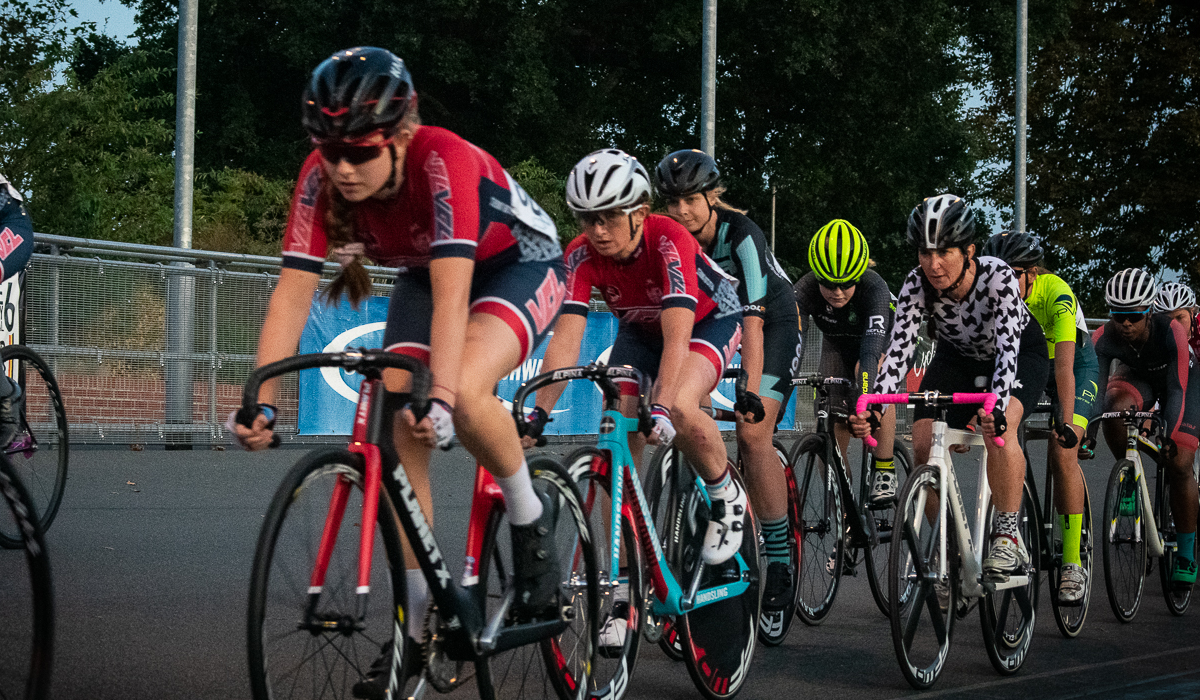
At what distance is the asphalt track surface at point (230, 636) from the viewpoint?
524 cm

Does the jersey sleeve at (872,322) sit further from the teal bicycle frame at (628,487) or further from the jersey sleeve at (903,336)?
the teal bicycle frame at (628,487)

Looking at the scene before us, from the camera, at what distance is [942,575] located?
19.2 feet

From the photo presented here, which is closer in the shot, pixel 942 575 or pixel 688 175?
pixel 942 575

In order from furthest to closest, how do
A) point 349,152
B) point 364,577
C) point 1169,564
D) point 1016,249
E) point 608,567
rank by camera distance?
point 1169,564
point 1016,249
point 608,567
point 349,152
point 364,577

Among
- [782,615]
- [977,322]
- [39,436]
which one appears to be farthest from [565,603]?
[39,436]

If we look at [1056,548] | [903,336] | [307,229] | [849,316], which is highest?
[307,229]

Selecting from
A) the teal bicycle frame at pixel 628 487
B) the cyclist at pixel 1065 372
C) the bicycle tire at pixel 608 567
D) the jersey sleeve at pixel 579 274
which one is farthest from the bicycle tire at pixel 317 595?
the cyclist at pixel 1065 372

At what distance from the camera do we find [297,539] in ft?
11.3

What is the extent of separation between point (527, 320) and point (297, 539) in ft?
3.52

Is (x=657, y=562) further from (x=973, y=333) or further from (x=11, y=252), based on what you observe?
(x=11, y=252)

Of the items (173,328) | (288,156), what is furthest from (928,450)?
(288,156)

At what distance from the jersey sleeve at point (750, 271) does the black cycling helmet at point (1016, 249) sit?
5.81 feet

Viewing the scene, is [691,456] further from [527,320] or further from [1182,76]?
[1182,76]

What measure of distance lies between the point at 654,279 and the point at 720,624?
4.43 ft
